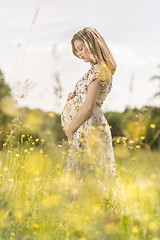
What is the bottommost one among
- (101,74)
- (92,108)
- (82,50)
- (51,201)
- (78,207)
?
(78,207)

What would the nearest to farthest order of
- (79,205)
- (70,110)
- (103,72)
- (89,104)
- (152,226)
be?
(152,226) → (79,205) → (89,104) → (103,72) → (70,110)

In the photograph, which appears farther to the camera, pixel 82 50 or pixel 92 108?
pixel 82 50

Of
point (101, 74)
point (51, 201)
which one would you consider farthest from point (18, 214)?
point (101, 74)

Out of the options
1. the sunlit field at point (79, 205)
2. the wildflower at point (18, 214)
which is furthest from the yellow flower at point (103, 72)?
the wildflower at point (18, 214)

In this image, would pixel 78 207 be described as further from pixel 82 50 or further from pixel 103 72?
pixel 82 50

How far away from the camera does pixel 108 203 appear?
2727 mm

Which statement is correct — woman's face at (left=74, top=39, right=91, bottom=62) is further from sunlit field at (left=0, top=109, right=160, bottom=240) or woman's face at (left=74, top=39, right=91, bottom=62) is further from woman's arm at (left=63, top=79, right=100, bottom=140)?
sunlit field at (left=0, top=109, right=160, bottom=240)

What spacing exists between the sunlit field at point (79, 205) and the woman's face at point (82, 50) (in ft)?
3.09

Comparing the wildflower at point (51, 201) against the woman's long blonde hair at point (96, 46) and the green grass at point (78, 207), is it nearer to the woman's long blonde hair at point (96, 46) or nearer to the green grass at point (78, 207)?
the green grass at point (78, 207)

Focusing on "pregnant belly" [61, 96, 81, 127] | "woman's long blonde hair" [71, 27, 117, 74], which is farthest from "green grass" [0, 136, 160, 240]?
"woman's long blonde hair" [71, 27, 117, 74]

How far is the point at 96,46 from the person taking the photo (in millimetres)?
3143

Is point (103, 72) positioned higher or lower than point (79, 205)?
higher

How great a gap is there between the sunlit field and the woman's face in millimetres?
942

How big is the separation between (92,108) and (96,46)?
63cm
